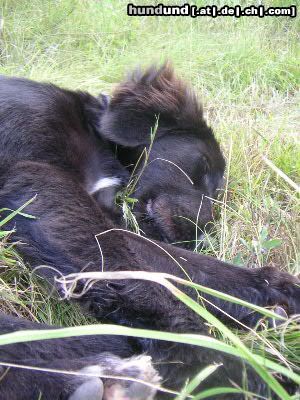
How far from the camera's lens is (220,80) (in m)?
3.88

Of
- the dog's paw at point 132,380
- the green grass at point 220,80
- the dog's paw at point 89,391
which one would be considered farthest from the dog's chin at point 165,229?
the dog's paw at point 89,391

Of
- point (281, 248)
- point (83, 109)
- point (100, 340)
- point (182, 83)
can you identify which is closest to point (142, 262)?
A: point (100, 340)

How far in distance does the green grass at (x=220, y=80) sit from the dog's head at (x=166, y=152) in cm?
12

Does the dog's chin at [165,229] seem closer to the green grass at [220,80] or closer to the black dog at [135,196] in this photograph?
the black dog at [135,196]

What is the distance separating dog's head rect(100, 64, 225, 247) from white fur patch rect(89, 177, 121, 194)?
96 mm

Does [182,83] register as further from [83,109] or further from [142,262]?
[142,262]

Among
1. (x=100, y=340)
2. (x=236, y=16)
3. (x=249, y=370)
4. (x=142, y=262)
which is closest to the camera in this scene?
(x=249, y=370)

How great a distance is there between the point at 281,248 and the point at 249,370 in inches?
31.5

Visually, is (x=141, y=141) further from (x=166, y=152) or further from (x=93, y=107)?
(x=93, y=107)

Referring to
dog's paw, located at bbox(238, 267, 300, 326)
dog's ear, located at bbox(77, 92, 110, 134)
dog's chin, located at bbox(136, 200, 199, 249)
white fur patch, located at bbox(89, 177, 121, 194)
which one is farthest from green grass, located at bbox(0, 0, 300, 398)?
white fur patch, located at bbox(89, 177, 121, 194)

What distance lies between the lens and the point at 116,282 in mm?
A: 1769

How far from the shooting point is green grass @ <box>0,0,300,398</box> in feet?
6.45

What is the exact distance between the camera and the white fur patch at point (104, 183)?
91.8 inches

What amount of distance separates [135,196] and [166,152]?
233 millimetres
